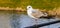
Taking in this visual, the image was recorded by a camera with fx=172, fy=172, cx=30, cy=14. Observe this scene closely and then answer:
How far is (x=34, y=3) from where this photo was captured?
5.47 ft

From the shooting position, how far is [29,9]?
157 centimetres

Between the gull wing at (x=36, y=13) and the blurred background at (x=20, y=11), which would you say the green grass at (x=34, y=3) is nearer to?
the blurred background at (x=20, y=11)

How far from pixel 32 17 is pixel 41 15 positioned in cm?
8

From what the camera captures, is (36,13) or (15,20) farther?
(15,20)

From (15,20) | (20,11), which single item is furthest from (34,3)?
(15,20)

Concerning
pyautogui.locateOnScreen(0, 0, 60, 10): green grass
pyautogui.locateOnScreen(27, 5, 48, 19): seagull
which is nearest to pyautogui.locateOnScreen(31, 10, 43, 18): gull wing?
pyautogui.locateOnScreen(27, 5, 48, 19): seagull

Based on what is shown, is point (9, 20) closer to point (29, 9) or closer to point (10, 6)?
point (10, 6)

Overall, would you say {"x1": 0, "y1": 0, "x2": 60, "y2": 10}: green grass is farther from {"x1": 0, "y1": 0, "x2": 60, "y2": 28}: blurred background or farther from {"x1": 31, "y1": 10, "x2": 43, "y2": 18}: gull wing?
{"x1": 31, "y1": 10, "x2": 43, "y2": 18}: gull wing

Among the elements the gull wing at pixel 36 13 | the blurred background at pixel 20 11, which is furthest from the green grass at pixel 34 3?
the gull wing at pixel 36 13

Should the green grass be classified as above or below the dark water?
above

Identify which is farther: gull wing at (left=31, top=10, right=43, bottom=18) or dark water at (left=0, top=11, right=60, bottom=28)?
dark water at (left=0, top=11, right=60, bottom=28)

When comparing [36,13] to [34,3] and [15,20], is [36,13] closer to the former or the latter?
[34,3]

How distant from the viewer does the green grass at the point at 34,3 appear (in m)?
1.62

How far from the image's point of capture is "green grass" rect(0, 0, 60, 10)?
162 centimetres
